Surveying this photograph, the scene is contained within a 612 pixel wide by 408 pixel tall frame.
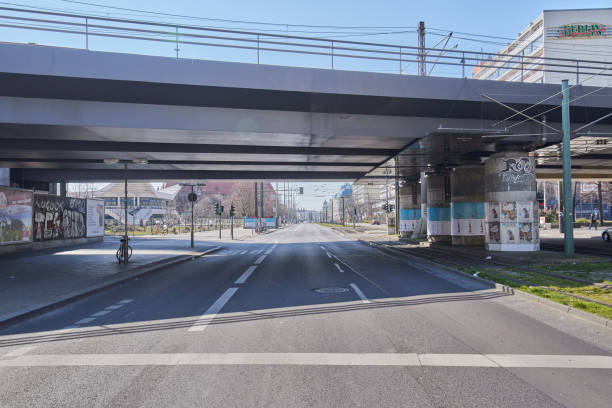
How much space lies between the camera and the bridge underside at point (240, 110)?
40.6 ft

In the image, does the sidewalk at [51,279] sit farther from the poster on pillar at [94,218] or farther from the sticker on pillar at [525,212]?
the sticker on pillar at [525,212]

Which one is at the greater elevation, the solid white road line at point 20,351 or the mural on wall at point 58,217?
the mural on wall at point 58,217

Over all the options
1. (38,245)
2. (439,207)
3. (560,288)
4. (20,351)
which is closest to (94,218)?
(38,245)

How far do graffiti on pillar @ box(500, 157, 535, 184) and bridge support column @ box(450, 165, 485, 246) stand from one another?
7.05 meters

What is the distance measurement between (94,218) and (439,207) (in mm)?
27565

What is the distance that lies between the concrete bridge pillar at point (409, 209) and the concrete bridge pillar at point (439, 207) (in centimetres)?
772

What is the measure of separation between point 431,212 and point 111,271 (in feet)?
78.8

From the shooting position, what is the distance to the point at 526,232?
19859 mm

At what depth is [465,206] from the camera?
27312mm

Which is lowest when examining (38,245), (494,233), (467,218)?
(38,245)

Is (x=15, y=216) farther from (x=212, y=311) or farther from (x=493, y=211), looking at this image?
(x=493, y=211)

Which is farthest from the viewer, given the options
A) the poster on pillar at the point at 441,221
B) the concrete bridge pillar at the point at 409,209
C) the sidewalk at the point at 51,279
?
the concrete bridge pillar at the point at 409,209

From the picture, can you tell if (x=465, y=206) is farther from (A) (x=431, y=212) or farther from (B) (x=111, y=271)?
(B) (x=111, y=271)

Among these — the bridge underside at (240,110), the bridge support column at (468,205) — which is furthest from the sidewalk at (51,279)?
the bridge support column at (468,205)
